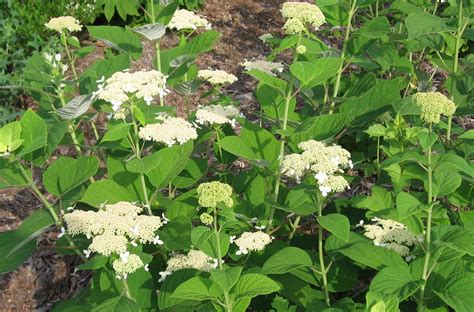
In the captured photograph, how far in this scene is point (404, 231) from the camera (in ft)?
7.29

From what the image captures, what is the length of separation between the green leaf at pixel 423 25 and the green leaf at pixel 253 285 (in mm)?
1315

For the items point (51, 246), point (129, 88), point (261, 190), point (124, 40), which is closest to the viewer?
point (129, 88)

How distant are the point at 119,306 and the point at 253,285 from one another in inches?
16.9

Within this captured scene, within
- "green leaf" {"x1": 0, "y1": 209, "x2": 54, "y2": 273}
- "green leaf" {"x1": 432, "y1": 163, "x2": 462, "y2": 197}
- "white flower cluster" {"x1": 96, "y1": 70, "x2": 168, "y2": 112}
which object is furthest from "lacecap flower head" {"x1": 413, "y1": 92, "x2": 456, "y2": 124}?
"green leaf" {"x1": 0, "y1": 209, "x2": 54, "y2": 273}

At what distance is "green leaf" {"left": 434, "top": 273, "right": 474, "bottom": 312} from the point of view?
1929 millimetres

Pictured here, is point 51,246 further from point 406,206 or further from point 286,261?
point 406,206

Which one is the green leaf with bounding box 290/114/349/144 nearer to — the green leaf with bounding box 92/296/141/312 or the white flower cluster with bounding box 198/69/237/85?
the white flower cluster with bounding box 198/69/237/85

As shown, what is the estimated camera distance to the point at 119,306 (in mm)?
2006

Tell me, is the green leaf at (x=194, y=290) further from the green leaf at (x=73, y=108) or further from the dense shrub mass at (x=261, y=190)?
the green leaf at (x=73, y=108)

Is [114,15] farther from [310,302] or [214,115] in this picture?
[310,302]

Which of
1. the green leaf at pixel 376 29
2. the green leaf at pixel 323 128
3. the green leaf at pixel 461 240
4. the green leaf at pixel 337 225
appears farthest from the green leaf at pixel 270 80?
the green leaf at pixel 461 240

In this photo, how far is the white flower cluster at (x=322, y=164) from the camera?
6.81ft

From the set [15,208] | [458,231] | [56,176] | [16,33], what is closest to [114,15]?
[16,33]

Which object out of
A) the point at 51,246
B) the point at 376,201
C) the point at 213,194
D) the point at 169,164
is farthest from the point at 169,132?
the point at 51,246
